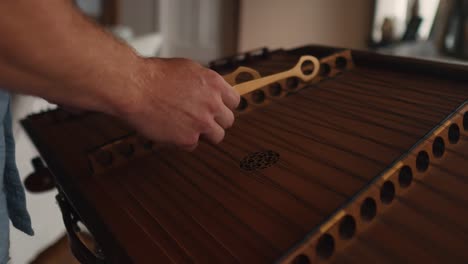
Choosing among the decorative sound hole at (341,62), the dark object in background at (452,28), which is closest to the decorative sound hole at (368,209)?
the decorative sound hole at (341,62)

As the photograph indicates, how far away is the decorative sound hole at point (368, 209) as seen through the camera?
0.53 meters

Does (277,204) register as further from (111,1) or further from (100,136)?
(111,1)

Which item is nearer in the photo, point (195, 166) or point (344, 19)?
point (195, 166)

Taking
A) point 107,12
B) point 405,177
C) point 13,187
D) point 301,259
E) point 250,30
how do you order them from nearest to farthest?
point 301,259
point 405,177
point 13,187
point 250,30
point 107,12

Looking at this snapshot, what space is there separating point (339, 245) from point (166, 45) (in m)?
4.73

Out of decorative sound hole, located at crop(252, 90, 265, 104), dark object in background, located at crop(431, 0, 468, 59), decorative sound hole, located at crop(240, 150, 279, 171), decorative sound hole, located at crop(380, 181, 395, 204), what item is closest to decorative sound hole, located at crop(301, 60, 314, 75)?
decorative sound hole, located at crop(252, 90, 265, 104)

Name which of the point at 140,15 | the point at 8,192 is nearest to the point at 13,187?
the point at 8,192

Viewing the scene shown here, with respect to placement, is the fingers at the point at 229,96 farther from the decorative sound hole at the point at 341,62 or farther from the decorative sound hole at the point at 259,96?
the decorative sound hole at the point at 341,62

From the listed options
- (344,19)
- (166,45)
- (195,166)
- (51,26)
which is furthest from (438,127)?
(166,45)

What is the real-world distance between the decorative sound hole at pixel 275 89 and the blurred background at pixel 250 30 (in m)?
0.59

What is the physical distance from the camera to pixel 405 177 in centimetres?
59

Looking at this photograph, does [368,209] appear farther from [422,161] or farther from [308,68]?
[308,68]

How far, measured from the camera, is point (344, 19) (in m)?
3.52

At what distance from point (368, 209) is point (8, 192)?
0.68 metres
